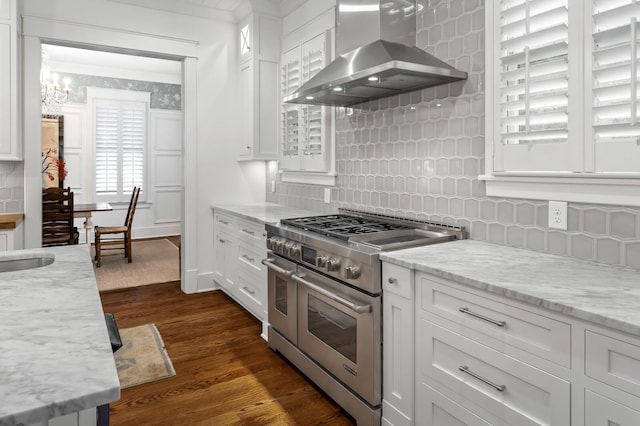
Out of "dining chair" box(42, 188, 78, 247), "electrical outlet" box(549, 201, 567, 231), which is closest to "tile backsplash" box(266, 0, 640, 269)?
"electrical outlet" box(549, 201, 567, 231)

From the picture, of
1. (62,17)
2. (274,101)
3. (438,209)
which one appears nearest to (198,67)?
(274,101)

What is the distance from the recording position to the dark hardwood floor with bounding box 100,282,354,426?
2262 millimetres

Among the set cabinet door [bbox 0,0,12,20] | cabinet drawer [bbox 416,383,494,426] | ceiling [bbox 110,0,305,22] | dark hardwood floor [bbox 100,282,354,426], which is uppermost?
ceiling [bbox 110,0,305,22]

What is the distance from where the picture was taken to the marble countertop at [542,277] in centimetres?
125

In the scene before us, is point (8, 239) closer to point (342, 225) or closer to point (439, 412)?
point (342, 225)

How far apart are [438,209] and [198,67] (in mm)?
3007

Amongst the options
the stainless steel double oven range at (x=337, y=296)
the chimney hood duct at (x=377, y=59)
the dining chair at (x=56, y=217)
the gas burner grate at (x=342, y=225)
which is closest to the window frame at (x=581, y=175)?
the stainless steel double oven range at (x=337, y=296)

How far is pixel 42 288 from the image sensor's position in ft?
4.28

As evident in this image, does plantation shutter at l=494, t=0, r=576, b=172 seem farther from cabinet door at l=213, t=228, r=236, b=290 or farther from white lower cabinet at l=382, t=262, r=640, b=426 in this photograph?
cabinet door at l=213, t=228, r=236, b=290

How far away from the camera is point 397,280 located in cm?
195

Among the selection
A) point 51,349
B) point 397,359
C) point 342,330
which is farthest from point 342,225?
point 51,349

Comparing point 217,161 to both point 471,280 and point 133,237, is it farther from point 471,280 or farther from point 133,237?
point 133,237

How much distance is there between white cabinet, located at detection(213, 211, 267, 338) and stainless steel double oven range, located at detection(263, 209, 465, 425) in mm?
345

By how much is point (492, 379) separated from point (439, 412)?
1.15ft
